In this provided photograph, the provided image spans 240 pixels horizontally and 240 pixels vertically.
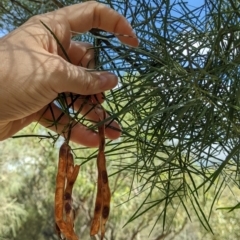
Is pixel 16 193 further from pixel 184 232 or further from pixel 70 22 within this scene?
pixel 70 22

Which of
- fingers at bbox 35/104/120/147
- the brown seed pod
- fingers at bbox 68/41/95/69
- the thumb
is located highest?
fingers at bbox 68/41/95/69

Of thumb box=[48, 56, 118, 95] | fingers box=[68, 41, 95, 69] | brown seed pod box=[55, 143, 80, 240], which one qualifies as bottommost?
brown seed pod box=[55, 143, 80, 240]

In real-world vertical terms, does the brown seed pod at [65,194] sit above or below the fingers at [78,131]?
below

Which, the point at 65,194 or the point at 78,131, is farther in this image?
the point at 78,131

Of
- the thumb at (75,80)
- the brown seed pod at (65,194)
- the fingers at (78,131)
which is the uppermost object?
the fingers at (78,131)

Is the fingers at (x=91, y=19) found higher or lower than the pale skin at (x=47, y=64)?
higher

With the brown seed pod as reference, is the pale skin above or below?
above
